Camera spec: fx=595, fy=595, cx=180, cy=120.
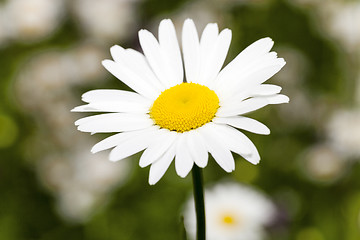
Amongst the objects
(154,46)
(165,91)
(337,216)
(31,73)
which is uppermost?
(31,73)

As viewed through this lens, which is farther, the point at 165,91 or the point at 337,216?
the point at 337,216

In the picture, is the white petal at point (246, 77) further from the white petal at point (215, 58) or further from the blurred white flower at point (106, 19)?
the blurred white flower at point (106, 19)

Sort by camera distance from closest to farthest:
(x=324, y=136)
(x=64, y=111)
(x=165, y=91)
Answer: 1. (x=165, y=91)
2. (x=324, y=136)
3. (x=64, y=111)

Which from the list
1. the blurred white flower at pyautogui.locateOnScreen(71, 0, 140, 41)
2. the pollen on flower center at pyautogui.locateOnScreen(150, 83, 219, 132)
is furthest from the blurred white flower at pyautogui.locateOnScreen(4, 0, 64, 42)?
the pollen on flower center at pyautogui.locateOnScreen(150, 83, 219, 132)

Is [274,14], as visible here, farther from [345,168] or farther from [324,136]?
Result: [345,168]

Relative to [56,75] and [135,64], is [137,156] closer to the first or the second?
[56,75]

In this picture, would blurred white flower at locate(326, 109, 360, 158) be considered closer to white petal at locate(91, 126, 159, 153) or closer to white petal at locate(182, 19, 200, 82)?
white petal at locate(182, 19, 200, 82)

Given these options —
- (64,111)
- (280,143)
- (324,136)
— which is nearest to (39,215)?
(64,111)
